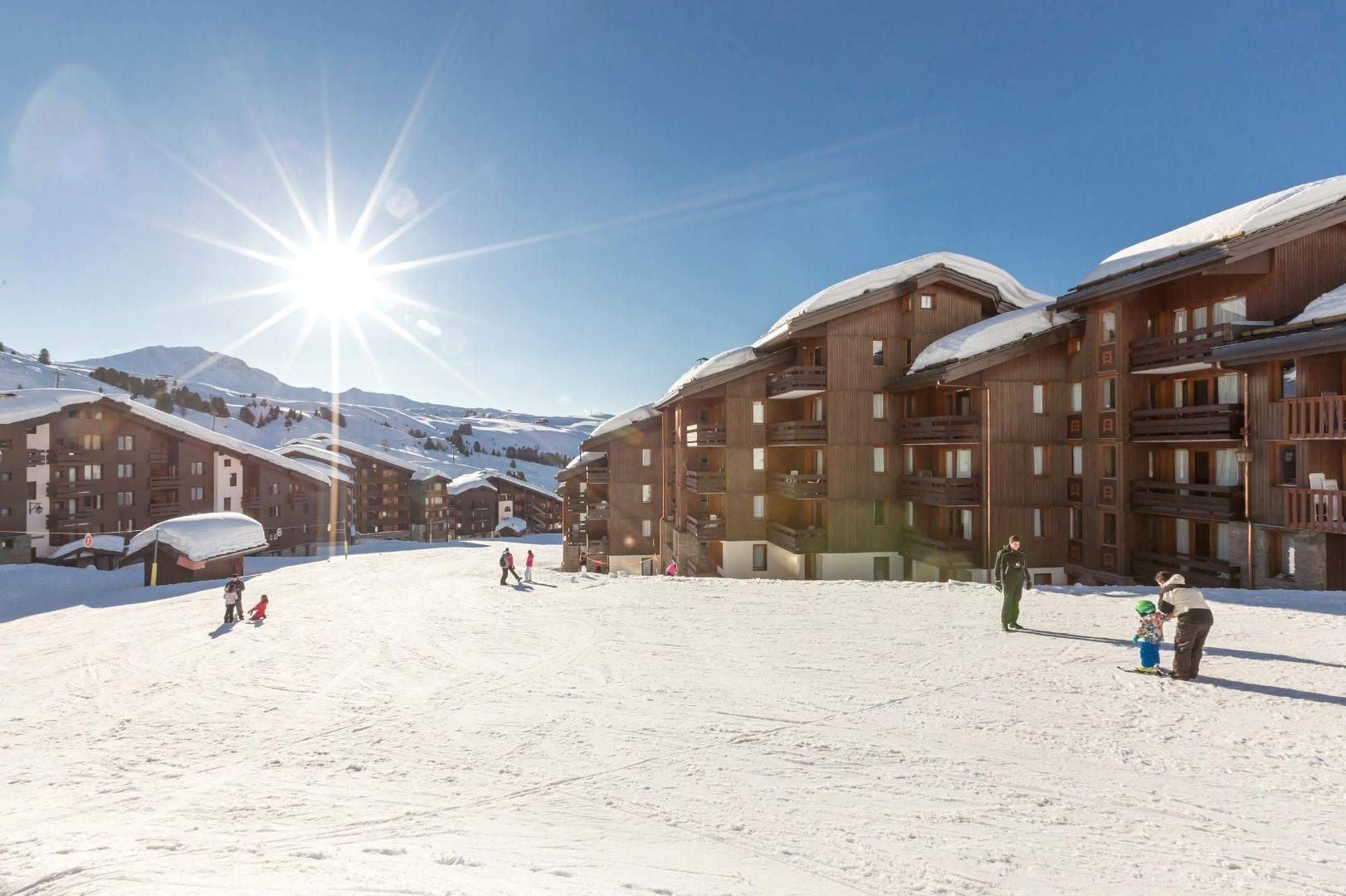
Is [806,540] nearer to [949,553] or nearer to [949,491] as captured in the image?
[949,553]

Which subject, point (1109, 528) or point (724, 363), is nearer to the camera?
point (1109, 528)

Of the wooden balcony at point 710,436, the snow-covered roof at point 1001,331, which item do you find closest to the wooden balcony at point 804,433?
the wooden balcony at point 710,436

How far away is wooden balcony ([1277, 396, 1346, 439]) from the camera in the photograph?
15.4 metres

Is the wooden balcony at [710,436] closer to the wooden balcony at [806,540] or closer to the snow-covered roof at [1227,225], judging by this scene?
the wooden balcony at [806,540]

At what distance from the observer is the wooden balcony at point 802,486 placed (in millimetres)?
26797

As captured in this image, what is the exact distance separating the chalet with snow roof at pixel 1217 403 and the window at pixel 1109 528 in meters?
0.04

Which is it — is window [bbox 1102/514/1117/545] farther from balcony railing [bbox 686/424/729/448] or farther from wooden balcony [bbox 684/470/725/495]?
balcony railing [bbox 686/424/729/448]

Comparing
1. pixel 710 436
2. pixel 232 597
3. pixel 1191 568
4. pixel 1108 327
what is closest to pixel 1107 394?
pixel 1108 327

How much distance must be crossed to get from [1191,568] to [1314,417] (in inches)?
242

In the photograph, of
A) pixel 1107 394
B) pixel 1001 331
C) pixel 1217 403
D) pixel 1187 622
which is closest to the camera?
pixel 1187 622

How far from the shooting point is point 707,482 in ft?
101

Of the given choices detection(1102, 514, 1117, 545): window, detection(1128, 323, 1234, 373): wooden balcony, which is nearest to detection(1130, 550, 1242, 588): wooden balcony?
detection(1102, 514, 1117, 545): window

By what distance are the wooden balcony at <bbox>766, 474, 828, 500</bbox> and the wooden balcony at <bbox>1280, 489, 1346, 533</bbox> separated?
14938 millimetres

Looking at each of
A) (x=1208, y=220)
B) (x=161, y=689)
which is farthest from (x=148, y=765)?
(x=1208, y=220)
